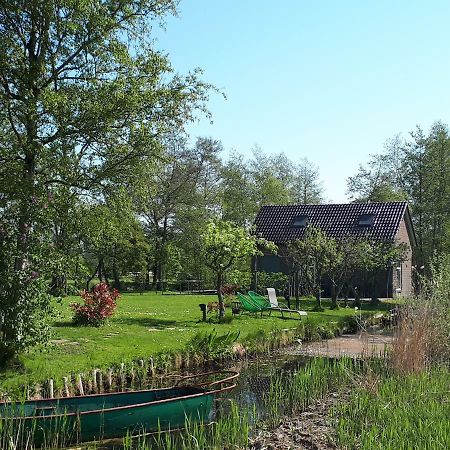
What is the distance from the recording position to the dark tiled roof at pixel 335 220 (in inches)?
1330

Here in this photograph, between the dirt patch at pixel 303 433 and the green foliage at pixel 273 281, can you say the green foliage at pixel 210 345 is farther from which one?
the green foliage at pixel 273 281

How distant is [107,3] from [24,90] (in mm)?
3023

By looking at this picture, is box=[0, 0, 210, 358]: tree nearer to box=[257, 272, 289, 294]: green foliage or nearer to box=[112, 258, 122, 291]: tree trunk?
box=[257, 272, 289, 294]: green foliage

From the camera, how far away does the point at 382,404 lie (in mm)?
8844

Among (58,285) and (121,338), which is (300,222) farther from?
(58,285)

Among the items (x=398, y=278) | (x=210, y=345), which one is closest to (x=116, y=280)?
(x=398, y=278)

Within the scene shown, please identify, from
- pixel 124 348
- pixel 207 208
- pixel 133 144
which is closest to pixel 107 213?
pixel 133 144

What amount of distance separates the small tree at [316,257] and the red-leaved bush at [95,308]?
11.4 metres

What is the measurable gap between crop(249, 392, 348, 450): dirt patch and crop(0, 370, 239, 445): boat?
1195 mm

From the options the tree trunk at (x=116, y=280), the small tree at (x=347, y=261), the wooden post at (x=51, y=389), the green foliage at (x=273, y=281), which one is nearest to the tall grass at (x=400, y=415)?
the wooden post at (x=51, y=389)

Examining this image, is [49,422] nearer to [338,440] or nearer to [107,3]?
[338,440]

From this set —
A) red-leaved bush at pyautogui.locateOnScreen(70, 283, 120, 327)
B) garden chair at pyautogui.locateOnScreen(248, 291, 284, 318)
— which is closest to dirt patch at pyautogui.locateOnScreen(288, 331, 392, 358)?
garden chair at pyautogui.locateOnScreen(248, 291, 284, 318)

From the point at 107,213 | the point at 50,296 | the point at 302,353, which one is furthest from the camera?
the point at 302,353

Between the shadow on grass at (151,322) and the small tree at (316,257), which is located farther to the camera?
the small tree at (316,257)
